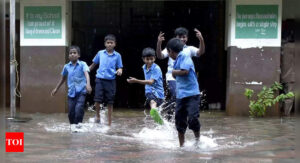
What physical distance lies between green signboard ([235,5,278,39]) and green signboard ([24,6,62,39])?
4092 mm

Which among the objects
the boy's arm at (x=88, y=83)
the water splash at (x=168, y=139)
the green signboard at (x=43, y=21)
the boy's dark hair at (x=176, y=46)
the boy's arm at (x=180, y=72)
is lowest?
the water splash at (x=168, y=139)

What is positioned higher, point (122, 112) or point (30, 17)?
point (30, 17)

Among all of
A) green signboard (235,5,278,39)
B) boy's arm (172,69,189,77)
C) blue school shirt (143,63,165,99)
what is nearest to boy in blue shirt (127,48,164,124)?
blue school shirt (143,63,165,99)

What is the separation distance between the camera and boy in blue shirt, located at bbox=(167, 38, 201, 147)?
15.8 ft

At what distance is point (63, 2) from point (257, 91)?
191 inches

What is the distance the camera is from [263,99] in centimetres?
876

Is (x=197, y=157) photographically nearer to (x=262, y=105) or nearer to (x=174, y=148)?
(x=174, y=148)

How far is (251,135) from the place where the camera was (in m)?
6.23

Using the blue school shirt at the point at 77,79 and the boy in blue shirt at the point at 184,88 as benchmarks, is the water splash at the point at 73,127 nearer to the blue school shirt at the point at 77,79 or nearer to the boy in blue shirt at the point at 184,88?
the blue school shirt at the point at 77,79

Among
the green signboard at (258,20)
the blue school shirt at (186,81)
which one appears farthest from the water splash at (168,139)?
the green signboard at (258,20)

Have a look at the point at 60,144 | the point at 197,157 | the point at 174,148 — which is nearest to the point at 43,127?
the point at 60,144

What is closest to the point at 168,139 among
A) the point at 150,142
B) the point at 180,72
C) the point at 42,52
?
the point at 150,142

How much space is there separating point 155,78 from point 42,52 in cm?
395

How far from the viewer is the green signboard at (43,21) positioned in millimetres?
9234
